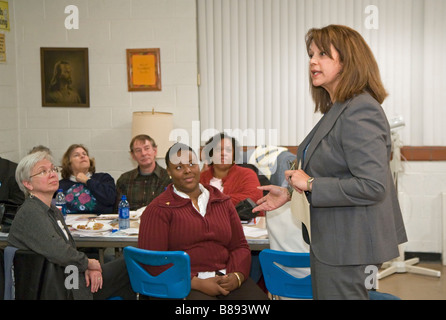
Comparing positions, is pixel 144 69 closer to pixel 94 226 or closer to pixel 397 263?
pixel 94 226

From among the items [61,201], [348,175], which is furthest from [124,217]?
[348,175]

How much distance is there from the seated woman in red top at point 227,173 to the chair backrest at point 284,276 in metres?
1.47

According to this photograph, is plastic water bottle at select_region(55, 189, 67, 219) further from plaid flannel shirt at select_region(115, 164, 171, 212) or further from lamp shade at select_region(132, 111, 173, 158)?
lamp shade at select_region(132, 111, 173, 158)

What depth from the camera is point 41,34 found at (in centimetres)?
515

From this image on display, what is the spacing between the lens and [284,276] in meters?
2.46

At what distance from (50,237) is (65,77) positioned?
2954mm

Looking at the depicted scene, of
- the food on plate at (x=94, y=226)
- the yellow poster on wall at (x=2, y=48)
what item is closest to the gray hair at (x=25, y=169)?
the food on plate at (x=94, y=226)

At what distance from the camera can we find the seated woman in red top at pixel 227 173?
13.2ft

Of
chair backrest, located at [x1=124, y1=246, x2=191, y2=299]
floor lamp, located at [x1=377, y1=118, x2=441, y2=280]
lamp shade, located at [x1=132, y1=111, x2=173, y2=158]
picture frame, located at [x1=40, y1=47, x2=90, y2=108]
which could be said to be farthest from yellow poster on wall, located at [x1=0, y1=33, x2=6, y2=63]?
floor lamp, located at [x1=377, y1=118, x2=441, y2=280]

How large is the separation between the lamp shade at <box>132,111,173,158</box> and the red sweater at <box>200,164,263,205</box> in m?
0.68

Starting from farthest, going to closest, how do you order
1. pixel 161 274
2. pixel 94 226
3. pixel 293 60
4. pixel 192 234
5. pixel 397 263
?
pixel 293 60, pixel 397 263, pixel 94 226, pixel 192 234, pixel 161 274

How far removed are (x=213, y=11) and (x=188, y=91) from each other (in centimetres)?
78

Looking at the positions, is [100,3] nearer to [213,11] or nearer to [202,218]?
[213,11]

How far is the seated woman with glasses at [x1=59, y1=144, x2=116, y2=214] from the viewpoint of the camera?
3998 mm
